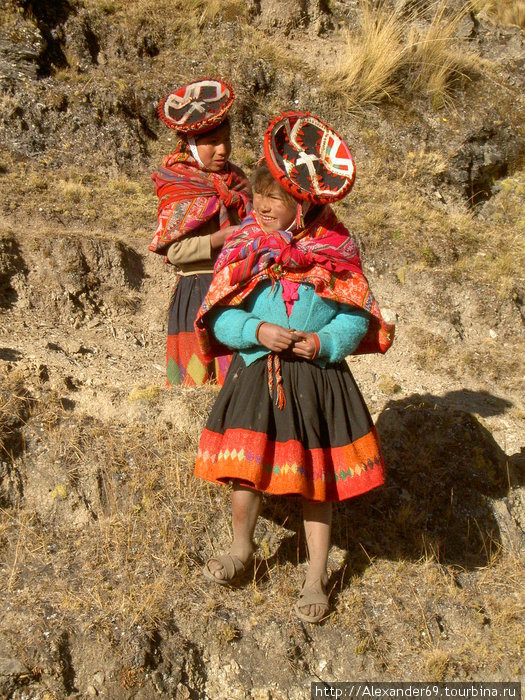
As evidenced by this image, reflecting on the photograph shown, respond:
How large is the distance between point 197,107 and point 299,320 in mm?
1686

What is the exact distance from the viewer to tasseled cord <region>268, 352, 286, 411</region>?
3.02 m

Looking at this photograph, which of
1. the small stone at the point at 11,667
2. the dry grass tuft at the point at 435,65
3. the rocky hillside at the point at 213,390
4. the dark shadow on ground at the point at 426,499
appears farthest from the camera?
the dry grass tuft at the point at 435,65

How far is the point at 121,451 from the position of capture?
12.3 feet

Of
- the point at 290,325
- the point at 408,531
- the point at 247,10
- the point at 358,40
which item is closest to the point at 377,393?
the point at 408,531

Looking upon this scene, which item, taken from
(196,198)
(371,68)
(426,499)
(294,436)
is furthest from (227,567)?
(371,68)

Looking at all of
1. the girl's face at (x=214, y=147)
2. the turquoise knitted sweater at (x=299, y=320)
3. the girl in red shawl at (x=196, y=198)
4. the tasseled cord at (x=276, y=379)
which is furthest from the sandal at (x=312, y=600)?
the girl's face at (x=214, y=147)

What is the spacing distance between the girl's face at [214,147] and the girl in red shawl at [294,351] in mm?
1185

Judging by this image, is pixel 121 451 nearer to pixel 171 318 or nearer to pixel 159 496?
pixel 159 496

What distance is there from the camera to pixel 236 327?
2988 mm

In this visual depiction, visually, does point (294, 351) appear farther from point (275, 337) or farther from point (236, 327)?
point (236, 327)

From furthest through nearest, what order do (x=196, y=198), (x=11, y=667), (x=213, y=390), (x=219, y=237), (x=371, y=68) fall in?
1. (x=371, y=68)
2. (x=213, y=390)
3. (x=196, y=198)
4. (x=219, y=237)
5. (x=11, y=667)

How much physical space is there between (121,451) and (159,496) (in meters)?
0.32

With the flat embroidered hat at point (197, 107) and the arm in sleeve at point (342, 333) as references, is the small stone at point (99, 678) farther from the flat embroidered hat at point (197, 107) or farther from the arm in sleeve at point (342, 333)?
the flat embroidered hat at point (197, 107)

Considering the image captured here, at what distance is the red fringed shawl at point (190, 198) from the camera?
4137mm
